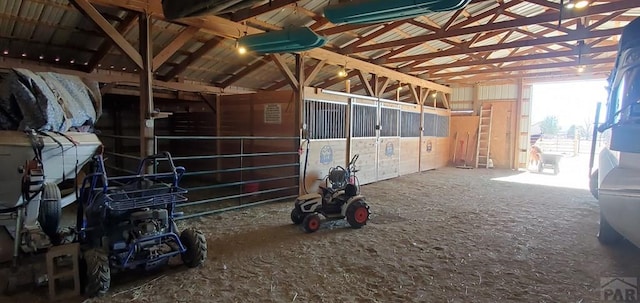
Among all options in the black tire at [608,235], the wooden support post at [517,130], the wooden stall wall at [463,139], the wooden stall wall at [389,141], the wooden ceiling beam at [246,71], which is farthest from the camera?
the wooden stall wall at [463,139]

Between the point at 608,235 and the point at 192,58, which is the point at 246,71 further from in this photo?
the point at 608,235

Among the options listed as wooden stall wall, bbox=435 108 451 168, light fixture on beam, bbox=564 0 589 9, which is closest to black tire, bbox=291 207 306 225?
light fixture on beam, bbox=564 0 589 9

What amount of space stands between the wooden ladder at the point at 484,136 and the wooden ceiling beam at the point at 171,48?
30.4 ft

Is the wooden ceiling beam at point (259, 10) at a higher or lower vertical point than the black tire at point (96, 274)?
higher

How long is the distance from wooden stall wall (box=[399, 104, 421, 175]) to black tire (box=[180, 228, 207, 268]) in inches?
244

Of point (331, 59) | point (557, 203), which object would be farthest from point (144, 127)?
point (557, 203)

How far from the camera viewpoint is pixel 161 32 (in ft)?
17.9

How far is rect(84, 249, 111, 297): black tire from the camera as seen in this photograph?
7.27 feet

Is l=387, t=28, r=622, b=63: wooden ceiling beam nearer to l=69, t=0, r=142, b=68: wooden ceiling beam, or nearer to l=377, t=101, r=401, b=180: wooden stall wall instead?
l=377, t=101, r=401, b=180: wooden stall wall

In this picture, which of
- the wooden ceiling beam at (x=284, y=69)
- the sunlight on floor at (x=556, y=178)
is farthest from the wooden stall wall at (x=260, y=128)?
the sunlight on floor at (x=556, y=178)

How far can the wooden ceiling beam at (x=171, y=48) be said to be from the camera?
13.0 ft

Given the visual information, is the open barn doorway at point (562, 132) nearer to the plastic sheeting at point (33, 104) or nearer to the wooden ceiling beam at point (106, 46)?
the plastic sheeting at point (33, 104)

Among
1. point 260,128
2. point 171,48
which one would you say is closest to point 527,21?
point 260,128

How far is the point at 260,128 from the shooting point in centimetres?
589
